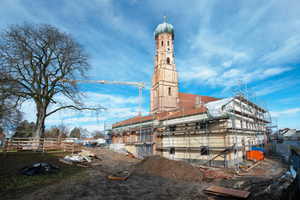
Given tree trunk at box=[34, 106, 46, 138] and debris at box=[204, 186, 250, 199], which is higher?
tree trunk at box=[34, 106, 46, 138]

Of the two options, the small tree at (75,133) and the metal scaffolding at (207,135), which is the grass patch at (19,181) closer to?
the metal scaffolding at (207,135)

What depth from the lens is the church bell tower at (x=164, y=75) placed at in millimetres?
34344

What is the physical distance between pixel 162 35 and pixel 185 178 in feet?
114

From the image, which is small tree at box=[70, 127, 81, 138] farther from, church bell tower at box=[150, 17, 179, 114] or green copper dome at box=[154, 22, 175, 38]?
green copper dome at box=[154, 22, 175, 38]

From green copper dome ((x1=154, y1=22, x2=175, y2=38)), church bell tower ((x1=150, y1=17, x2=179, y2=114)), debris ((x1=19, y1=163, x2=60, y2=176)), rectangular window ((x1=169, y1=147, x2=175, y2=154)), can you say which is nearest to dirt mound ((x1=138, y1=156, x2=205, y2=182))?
rectangular window ((x1=169, y1=147, x2=175, y2=154))

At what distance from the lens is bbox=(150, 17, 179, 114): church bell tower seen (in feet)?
113

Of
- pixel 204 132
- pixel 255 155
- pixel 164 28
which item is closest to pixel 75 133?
pixel 164 28

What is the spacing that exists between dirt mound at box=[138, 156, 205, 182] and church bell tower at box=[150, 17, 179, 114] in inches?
819

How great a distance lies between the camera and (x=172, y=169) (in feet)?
37.3

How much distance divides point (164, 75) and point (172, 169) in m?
26.0

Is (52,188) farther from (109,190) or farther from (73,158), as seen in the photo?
(73,158)

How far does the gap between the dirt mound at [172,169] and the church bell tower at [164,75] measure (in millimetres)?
20808

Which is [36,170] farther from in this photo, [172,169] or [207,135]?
[207,135]

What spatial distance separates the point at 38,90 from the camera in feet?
51.1
